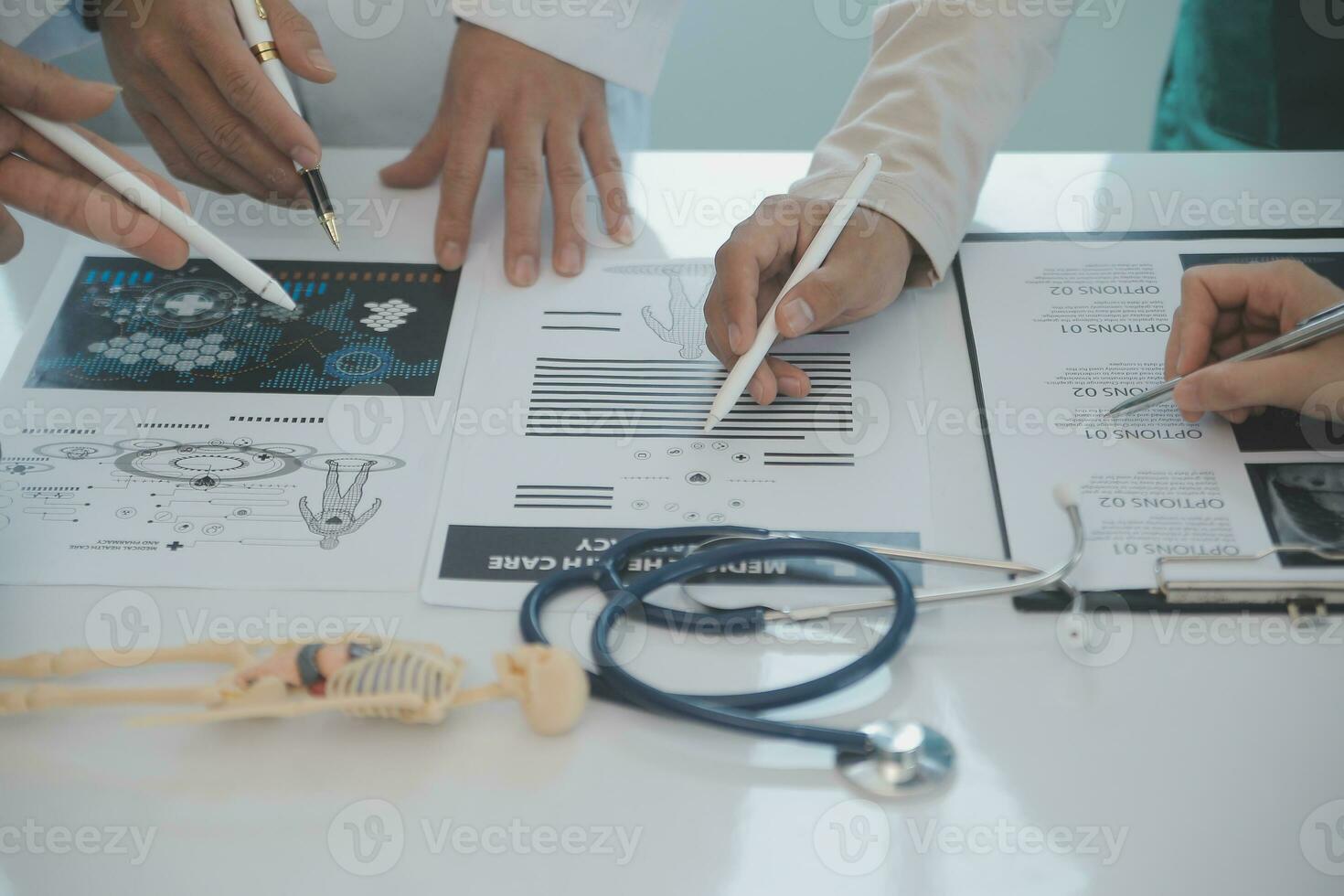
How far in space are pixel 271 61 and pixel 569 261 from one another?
274mm

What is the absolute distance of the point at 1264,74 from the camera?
1134mm

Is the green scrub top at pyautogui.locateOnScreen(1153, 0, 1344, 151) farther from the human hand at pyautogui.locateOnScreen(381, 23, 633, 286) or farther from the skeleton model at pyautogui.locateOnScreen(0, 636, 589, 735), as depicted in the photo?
the skeleton model at pyautogui.locateOnScreen(0, 636, 589, 735)

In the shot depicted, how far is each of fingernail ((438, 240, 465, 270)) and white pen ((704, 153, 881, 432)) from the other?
25 centimetres

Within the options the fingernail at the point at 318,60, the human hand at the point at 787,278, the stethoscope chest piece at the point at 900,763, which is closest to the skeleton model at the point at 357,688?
the stethoscope chest piece at the point at 900,763

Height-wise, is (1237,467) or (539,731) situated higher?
(1237,467)

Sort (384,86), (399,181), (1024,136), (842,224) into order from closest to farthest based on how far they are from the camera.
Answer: (842,224) → (399,181) → (384,86) → (1024,136)

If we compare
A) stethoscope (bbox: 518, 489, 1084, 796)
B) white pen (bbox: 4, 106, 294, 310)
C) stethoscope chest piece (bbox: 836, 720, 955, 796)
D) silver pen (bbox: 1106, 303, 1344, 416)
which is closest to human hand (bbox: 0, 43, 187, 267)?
white pen (bbox: 4, 106, 294, 310)

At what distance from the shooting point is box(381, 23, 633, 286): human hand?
854 millimetres

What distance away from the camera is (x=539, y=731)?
0.56m

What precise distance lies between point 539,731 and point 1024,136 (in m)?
1.78

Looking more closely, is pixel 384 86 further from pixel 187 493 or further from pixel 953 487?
pixel 953 487

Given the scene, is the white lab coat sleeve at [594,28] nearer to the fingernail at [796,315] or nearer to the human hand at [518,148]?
the human hand at [518,148]

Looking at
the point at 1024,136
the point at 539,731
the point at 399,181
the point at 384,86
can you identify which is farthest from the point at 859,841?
the point at 1024,136

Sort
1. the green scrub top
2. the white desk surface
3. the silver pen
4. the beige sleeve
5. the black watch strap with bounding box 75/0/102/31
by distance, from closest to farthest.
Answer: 1. the white desk surface
2. the silver pen
3. the beige sleeve
4. the black watch strap with bounding box 75/0/102/31
5. the green scrub top
